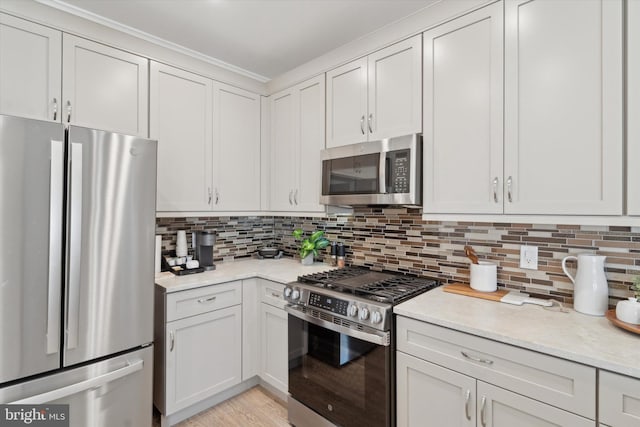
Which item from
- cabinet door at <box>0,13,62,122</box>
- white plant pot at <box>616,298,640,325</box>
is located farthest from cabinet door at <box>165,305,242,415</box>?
white plant pot at <box>616,298,640,325</box>

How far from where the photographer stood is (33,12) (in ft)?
5.72

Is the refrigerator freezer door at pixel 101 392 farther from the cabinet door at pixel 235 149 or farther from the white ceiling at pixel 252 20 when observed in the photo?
the white ceiling at pixel 252 20

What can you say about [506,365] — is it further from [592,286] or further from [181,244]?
[181,244]

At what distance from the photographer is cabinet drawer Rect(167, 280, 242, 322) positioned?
6.61 ft

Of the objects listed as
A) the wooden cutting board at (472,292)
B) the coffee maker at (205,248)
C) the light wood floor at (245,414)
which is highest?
the coffee maker at (205,248)

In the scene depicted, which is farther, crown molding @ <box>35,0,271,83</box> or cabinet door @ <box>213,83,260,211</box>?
cabinet door @ <box>213,83,260,211</box>

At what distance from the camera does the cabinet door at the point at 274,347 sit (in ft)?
7.28

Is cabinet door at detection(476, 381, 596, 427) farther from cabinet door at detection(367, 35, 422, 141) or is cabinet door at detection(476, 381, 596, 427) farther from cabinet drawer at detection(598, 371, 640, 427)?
cabinet door at detection(367, 35, 422, 141)

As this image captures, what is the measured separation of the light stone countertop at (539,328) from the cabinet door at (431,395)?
0.23 m

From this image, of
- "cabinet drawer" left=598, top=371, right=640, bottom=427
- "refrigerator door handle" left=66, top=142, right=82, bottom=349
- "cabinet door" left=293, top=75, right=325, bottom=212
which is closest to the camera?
"cabinet drawer" left=598, top=371, right=640, bottom=427

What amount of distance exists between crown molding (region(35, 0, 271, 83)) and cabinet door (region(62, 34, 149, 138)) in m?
0.14

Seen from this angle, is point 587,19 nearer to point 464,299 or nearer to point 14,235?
point 464,299

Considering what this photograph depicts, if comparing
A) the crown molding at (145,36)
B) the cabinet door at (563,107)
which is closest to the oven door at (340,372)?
the cabinet door at (563,107)

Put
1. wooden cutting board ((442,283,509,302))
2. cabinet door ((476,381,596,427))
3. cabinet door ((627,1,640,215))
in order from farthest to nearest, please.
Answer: wooden cutting board ((442,283,509,302)) < cabinet door ((627,1,640,215)) < cabinet door ((476,381,596,427))
